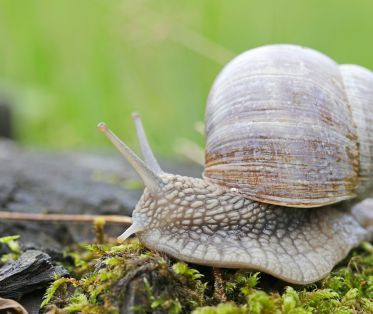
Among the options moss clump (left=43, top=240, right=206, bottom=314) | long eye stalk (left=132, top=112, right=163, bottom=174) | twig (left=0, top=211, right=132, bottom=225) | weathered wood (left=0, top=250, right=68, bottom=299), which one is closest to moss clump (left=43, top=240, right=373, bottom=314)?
moss clump (left=43, top=240, right=206, bottom=314)

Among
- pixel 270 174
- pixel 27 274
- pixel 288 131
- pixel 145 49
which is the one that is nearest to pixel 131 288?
pixel 27 274

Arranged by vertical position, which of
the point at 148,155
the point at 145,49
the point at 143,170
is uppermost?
the point at 145,49

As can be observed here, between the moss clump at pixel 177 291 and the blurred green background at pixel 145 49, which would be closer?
the moss clump at pixel 177 291

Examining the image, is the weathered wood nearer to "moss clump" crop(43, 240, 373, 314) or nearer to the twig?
"moss clump" crop(43, 240, 373, 314)

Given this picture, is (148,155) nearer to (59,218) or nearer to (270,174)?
(270,174)

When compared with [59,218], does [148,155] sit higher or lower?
higher

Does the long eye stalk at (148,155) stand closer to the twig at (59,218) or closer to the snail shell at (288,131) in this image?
the snail shell at (288,131)

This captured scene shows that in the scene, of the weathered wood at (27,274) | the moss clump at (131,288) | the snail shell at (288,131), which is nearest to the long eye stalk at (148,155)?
the snail shell at (288,131)

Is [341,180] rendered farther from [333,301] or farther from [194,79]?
[194,79]
